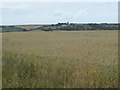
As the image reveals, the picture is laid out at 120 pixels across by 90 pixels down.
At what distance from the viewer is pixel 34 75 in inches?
279

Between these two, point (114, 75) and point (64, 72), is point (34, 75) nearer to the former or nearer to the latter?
point (64, 72)

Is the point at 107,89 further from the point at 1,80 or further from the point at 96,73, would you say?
the point at 1,80

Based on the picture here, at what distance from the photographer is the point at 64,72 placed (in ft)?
23.5

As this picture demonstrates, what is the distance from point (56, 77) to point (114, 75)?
63.3 inches

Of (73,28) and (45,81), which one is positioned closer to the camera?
(45,81)

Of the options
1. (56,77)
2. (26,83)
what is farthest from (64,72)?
(26,83)

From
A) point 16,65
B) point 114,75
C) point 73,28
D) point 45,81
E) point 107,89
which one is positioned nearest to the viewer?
point 107,89

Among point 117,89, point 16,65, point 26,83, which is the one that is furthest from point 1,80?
point 117,89

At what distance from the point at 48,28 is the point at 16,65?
81.6 meters

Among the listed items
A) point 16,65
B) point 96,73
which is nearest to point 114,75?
point 96,73

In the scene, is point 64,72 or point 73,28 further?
point 73,28

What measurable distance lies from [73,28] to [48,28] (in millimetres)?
9005

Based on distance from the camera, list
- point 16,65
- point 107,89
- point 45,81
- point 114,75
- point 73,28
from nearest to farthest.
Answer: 1. point 107,89
2. point 45,81
3. point 114,75
4. point 16,65
5. point 73,28

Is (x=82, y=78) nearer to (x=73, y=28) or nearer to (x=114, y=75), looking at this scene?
(x=114, y=75)
